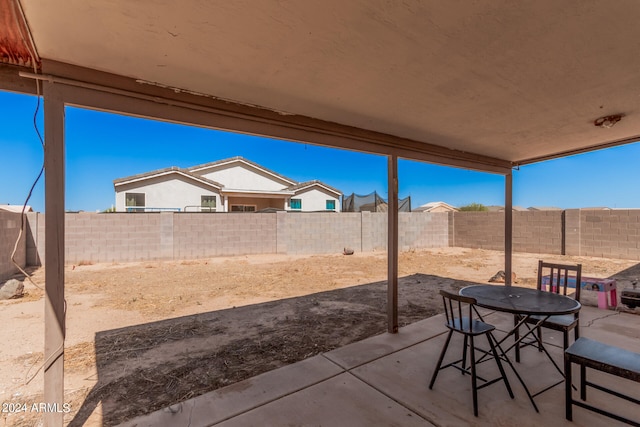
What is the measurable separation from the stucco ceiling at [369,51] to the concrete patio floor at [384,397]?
7.19 feet

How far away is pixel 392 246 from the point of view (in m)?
3.32

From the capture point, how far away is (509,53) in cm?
163

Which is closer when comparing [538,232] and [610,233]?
[610,233]

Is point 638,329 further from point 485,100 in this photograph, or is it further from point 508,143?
point 485,100

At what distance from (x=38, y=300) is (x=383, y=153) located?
6211 mm

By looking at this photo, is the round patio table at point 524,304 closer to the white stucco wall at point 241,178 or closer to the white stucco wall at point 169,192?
the white stucco wall at point 169,192

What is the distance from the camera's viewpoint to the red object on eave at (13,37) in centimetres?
120

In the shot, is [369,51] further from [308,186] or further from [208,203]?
[308,186]

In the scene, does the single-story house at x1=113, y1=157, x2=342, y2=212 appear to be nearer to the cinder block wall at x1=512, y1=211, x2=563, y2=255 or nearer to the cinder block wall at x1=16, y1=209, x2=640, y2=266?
the cinder block wall at x1=16, y1=209, x2=640, y2=266

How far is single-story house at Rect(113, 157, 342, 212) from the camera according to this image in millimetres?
13055

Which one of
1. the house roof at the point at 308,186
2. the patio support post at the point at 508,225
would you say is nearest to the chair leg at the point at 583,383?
the patio support post at the point at 508,225

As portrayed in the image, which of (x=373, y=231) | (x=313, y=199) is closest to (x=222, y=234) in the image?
(x=373, y=231)

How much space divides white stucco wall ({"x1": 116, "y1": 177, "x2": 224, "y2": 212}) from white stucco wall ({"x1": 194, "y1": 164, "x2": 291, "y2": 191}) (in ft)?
5.17

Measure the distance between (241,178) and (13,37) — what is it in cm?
1483
